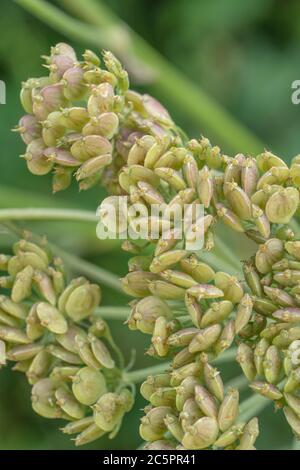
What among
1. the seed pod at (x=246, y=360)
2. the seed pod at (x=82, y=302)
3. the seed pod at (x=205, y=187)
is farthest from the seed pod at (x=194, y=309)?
the seed pod at (x=82, y=302)

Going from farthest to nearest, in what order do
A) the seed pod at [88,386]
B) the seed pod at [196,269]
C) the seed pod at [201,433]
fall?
the seed pod at [88,386] < the seed pod at [196,269] < the seed pod at [201,433]

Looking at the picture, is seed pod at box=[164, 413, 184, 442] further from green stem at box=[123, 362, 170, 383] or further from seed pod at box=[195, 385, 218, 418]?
green stem at box=[123, 362, 170, 383]

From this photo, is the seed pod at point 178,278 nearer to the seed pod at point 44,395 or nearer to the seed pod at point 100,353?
the seed pod at point 100,353

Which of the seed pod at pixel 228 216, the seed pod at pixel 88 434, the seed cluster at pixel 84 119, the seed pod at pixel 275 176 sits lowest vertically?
the seed pod at pixel 88 434

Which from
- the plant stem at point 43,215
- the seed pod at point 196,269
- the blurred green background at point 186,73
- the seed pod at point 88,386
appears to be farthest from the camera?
the blurred green background at point 186,73

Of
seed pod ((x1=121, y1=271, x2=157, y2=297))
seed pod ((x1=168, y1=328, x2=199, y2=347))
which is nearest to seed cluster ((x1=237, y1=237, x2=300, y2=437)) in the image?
seed pod ((x1=168, y1=328, x2=199, y2=347))

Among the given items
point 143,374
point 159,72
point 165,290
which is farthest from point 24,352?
point 159,72

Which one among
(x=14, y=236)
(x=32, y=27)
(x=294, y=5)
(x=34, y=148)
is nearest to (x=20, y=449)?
(x=14, y=236)

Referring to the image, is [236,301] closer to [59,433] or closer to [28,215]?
[28,215]
